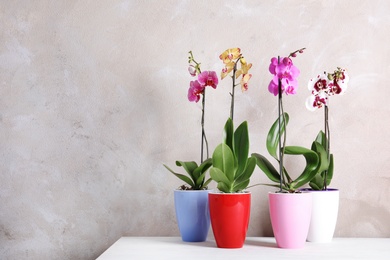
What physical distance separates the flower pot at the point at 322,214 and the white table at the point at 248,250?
31 millimetres

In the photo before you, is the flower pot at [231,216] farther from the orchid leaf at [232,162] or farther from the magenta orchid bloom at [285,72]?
the magenta orchid bloom at [285,72]

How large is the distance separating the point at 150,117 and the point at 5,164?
1.44ft

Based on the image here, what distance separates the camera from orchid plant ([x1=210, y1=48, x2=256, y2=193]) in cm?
120

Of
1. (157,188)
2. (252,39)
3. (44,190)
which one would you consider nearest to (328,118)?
(252,39)

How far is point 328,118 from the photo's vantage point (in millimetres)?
1458

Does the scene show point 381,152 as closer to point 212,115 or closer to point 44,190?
point 212,115

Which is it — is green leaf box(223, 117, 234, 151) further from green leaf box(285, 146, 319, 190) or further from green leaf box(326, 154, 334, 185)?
green leaf box(326, 154, 334, 185)

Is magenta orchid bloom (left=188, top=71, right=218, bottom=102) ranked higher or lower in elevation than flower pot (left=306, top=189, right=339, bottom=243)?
higher

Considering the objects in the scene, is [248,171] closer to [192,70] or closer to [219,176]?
[219,176]

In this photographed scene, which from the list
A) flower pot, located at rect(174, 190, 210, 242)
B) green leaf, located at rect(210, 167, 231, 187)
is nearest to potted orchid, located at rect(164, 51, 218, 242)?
flower pot, located at rect(174, 190, 210, 242)

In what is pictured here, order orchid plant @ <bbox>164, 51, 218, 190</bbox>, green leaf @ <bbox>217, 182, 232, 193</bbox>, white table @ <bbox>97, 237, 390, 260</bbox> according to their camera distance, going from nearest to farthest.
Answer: white table @ <bbox>97, 237, 390, 260</bbox> → green leaf @ <bbox>217, 182, 232, 193</bbox> → orchid plant @ <bbox>164, 51, 218, 190</bbox>

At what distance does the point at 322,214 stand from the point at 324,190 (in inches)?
2.6

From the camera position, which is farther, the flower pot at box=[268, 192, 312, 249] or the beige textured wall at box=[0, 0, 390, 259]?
the beige textured wall at box=[0, 0, 390, 259]

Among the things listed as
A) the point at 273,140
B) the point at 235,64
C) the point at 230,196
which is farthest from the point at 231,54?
the point at 230,196
